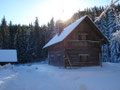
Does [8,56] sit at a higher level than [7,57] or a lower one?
higher

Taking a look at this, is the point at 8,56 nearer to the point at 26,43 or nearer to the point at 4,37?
the point at 26,43

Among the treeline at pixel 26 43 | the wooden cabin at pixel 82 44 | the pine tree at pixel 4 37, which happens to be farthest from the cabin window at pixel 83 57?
the pine tree at pixel 4 37

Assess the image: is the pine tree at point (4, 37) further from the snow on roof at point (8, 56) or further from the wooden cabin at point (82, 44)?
the wooden cabin at point (82, 44)

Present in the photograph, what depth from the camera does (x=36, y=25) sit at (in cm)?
5328

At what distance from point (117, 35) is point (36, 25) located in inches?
1771

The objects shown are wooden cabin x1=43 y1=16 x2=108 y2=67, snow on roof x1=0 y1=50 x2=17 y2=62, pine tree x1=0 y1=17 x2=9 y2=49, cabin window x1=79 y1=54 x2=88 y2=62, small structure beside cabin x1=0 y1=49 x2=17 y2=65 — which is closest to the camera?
wooden cabin x1=43 y1=16 x2=108 y2=67

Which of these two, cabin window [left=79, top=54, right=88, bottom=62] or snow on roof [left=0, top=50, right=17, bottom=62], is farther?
snow on roof [left=0, top=50, right=17, bottom=62]

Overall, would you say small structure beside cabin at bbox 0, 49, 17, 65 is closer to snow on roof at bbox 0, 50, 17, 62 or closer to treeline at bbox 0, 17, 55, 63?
snow on roof at bbox 0, 50, 17, 62

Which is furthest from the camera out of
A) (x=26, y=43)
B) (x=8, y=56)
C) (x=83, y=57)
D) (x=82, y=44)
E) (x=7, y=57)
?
(x=26, y=43)

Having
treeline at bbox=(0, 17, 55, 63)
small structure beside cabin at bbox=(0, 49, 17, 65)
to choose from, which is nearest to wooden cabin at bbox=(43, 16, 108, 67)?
small structure beside cabin at bbox=(0, 49, 17, 65)

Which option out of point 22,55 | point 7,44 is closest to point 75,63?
point 22,55

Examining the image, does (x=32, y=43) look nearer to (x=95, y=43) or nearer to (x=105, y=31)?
(x=105, y=31)

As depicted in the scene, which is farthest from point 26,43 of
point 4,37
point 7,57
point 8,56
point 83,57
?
point 83,57

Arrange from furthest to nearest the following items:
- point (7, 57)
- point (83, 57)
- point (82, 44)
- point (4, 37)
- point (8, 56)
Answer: point (4, 37), point (8, 56), point (7, 57), point (83, 57), point (82, 44)
